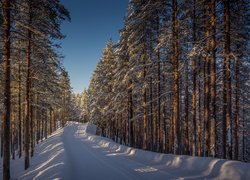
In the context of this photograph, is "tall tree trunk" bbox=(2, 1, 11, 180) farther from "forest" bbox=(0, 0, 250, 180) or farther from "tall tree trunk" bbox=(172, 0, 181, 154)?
"tall tree trunk" bbox=(172, 0, 181, 154)

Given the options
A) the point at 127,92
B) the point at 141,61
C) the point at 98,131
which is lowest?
the point at 98,131

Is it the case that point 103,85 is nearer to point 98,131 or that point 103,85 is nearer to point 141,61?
point 141,61

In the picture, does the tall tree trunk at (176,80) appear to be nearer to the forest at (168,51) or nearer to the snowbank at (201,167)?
the forest at (168,51)

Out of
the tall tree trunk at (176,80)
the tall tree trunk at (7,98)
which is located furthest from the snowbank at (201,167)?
the tall tree trunk at (7,98)

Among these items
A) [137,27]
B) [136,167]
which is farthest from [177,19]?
[136,167]

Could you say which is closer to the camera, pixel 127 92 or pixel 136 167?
pixel 136 167

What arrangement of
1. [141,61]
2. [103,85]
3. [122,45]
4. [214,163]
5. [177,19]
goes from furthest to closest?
[103,85], [122,45], [141,61], [177,19], [214,163]

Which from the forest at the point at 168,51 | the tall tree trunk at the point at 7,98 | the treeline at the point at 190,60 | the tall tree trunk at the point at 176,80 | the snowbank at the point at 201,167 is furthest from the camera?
the tall tree trunk at the point at 176,80

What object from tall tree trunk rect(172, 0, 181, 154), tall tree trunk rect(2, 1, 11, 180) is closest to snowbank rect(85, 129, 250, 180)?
tall tree trunk rect(172, 0, 181, 154)

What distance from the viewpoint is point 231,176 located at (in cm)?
911

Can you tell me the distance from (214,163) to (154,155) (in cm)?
579

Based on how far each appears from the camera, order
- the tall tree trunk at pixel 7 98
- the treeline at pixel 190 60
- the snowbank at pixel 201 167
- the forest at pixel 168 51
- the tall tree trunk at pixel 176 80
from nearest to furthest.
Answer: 1. the snowbank at pixel 201 167
2. the tall tree trunk at pixel 7 98
3. the forest at pixel 168 51
4. the treeline at pixel 190 60
5. the tall tree trunk at pixel 176 80

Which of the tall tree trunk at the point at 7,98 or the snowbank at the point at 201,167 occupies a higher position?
the tall tree trunk at the point at 7,98

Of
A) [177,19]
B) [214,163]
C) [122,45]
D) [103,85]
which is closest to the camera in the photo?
[214,163]
